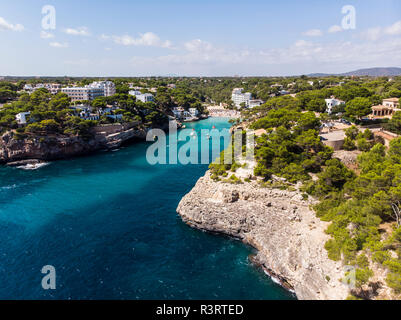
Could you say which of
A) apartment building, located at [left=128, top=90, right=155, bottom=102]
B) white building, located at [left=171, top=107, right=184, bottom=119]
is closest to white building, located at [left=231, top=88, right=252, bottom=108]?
white building, located at [left=171, top=107, right=184, bottom=119]

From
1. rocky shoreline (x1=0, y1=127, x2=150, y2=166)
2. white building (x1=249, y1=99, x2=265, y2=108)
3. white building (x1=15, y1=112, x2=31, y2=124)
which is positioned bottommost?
rocky shoreline (x1=0, y1=127, x2=150, y2=166)

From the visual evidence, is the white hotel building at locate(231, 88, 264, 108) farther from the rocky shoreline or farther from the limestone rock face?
the limestone rock face

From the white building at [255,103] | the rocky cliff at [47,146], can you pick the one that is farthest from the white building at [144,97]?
the white building at [255,103]

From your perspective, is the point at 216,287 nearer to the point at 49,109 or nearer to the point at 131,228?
the point at 131,228

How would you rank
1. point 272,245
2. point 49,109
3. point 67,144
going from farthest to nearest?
point 49,109 < point 67,144 < point 272,245

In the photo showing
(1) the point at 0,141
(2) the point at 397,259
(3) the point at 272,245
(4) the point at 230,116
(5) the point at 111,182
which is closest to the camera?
(2) the point at 397,259

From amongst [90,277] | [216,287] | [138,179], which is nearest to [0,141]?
[138,179]
